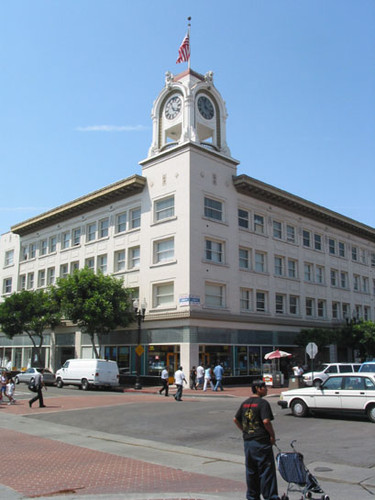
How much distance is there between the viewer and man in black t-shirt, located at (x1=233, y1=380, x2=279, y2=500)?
21.3ft

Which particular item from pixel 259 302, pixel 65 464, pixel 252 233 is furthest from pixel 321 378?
pixel 65 464

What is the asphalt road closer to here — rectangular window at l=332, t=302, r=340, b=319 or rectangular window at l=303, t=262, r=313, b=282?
rectangular window at l=303, t=262, r=313, b=282

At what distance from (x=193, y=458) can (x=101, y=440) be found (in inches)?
144

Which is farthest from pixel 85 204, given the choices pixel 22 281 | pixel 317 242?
pixel 317 242

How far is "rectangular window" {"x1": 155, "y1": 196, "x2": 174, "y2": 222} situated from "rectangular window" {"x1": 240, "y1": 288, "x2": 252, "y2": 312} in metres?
8.06

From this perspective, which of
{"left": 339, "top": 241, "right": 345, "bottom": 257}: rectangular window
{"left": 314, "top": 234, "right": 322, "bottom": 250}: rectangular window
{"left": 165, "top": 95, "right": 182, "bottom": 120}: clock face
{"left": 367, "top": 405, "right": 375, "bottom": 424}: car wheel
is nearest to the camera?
{"left": 367, "top": 405, "right": 375, "bottom": 424}: car wheel

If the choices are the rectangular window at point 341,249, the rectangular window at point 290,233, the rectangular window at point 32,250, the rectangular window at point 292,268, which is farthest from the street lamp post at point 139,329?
the rectangular window at point 341,249

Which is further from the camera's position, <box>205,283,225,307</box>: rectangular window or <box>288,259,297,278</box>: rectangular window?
<box>288,259,297,278</box>: rectangular window

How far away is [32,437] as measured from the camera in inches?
545

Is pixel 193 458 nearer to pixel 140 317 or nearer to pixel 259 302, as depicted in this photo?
pixel 140 317

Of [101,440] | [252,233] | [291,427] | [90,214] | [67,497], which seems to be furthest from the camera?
[90,214]

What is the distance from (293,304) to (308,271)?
4.19 metres

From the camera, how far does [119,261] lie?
4025 centimetres

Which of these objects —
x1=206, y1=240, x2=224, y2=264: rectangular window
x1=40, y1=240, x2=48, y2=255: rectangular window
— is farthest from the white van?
x1=40, y1=240, x2=48, y2=255: rectangular window
